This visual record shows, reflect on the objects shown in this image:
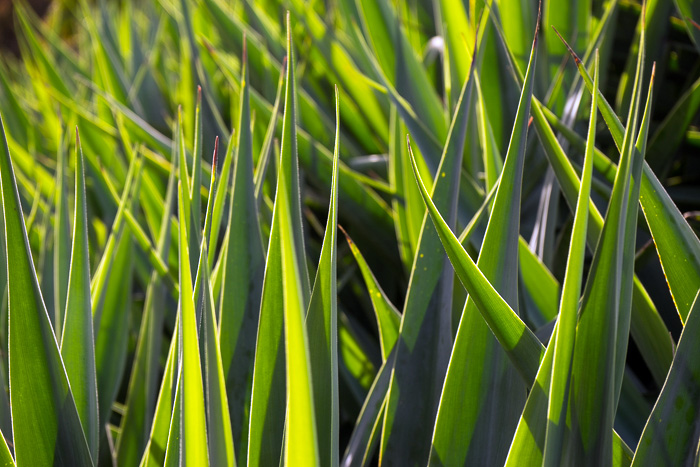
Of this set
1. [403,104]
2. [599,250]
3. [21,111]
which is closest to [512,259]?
[599,250]

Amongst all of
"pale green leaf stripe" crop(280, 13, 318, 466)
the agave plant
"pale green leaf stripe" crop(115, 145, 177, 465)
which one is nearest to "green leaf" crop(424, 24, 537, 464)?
the agave plant

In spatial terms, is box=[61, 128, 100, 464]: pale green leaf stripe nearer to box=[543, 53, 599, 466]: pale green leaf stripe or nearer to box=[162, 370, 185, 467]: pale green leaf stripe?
box=[162, 370, 185, 467]: pale green leaf stripe

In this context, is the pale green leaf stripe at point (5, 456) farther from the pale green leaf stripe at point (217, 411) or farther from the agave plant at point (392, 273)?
the pale green leaf stripe at point (217, 411)

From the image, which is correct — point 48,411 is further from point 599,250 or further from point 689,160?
point 689,160

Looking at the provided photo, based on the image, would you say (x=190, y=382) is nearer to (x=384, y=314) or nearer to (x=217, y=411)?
(x=217, y=411)

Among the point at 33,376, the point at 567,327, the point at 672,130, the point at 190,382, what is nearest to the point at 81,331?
the point at 33,376

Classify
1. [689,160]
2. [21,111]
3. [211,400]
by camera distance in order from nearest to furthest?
1. [211,400]
2. [689,160]
3. [21,111]

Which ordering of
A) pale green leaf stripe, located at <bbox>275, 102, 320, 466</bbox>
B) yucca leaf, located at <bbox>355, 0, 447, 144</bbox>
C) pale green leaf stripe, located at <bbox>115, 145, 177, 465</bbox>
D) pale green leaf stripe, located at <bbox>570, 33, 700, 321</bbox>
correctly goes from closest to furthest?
pale green leaf stripe, located at <bbox>275, 102, 320, 466</bbox>, pale green leaf stripe, located at <bbox>570, 33, 700, 321</bbox>, pale green leaf stripe, located at <bbox>115, 145, 177, 465</bbox>, yucca leaf, located at <bbox>355, 0, 447, 144</bbox>
